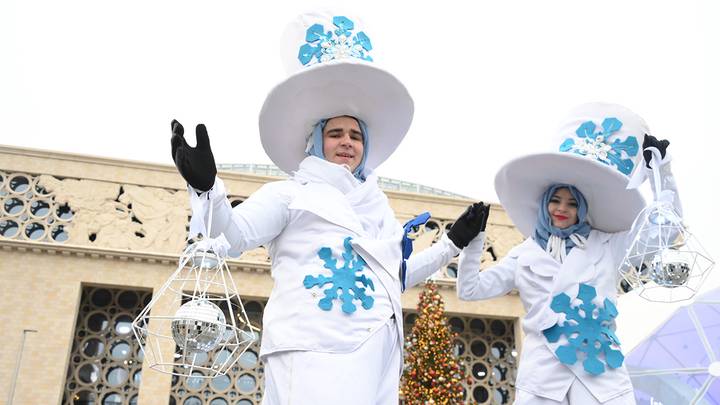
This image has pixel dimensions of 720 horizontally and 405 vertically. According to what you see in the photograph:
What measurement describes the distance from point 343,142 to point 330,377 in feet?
3.70

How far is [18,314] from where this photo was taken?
14.4m

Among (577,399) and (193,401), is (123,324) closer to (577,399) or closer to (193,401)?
(193,401)

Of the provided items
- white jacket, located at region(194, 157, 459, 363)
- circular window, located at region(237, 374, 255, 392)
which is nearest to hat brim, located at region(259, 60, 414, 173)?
white jacket, located at region(194, 157, 459, 363)

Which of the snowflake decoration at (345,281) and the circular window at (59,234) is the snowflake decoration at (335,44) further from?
the circular window at (59,234)

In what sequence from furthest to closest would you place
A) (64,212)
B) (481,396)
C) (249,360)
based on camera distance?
(481,396) < (64,212) < (249,360)

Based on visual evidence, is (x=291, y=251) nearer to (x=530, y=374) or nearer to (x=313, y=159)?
(x=313, y=159)

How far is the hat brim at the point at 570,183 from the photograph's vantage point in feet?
11.8

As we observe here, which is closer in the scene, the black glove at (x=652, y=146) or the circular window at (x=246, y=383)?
the black glove at (x=652, y=146)

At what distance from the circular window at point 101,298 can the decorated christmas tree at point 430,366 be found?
7.70m

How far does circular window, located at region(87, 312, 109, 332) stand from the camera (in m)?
15.8

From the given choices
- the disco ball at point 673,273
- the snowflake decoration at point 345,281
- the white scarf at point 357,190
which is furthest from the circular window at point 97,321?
the disco ball at point 673,273

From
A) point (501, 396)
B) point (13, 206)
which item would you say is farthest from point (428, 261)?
point (13, 206)

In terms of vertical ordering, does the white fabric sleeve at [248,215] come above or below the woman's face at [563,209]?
below

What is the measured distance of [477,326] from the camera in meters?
17.2
